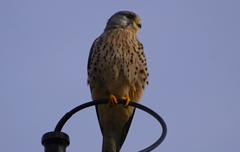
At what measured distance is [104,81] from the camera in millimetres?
5492

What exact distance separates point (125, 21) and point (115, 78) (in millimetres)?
1413

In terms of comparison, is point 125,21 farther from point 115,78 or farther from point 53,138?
point 53,138

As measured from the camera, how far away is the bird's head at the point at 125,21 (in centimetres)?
642

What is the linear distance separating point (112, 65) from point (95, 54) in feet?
1.10

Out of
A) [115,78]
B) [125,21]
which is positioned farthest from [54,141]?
[125,21]

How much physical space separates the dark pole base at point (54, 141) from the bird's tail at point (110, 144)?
228cm

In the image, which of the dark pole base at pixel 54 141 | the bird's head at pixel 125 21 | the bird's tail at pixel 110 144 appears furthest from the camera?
the bird's head at pixel 125 21

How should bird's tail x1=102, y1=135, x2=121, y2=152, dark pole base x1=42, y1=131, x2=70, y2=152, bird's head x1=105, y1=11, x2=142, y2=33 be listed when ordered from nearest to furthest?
dark pole base x1=42, y1=131, x2=70, y2=152
bird's tail x1=102, y1=135, x2=121, y2=152
bird's head x1=105, y1=11, x2=142, y2=33

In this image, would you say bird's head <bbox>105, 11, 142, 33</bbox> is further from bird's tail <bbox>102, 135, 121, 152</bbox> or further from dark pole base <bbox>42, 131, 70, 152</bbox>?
dark pole base <bbox>42, 131, 70, 152</bbox>

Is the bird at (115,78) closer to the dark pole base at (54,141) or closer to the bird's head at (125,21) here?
the bird's head at (125,21)

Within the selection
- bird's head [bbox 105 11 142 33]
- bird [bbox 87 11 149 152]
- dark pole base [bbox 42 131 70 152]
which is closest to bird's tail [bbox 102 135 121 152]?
bird [bbox 87 11 149 152]

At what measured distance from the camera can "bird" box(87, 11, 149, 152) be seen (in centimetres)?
542

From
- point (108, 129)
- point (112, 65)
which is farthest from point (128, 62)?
point (108, 129)

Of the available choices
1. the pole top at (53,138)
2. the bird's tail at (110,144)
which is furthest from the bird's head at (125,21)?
the pole top at (53,138)
